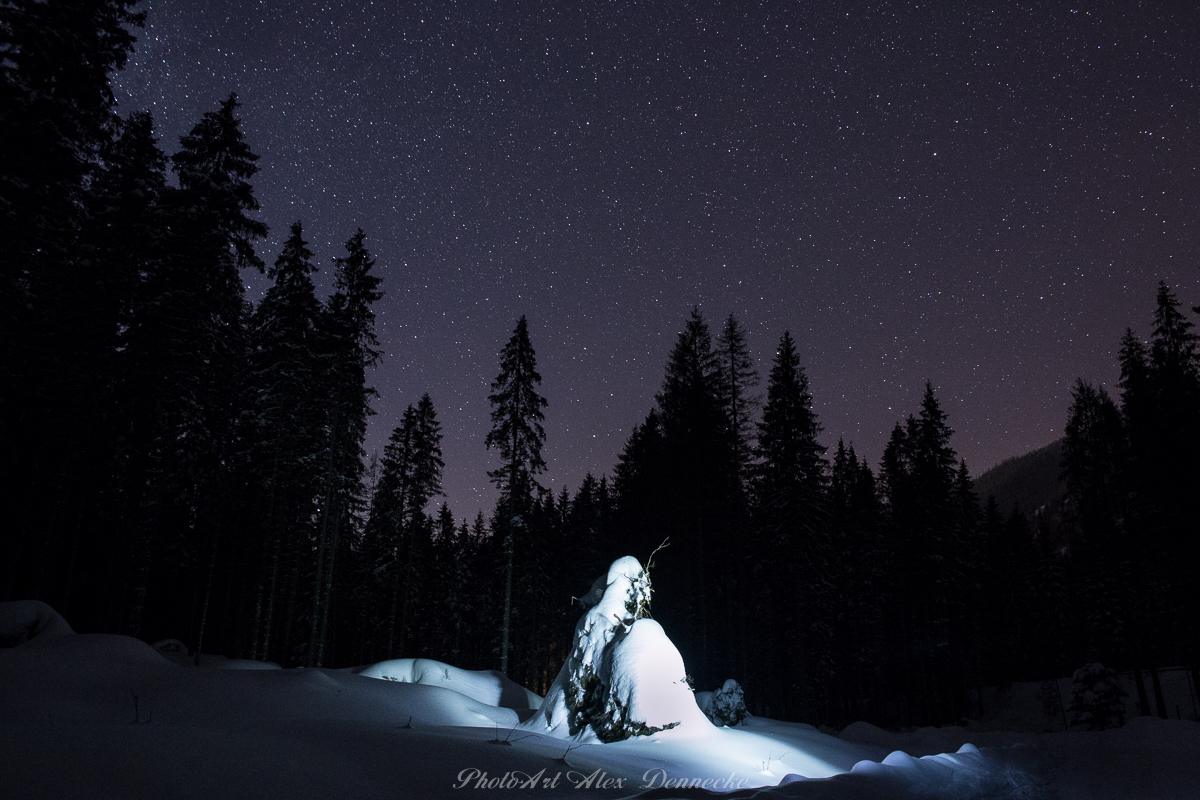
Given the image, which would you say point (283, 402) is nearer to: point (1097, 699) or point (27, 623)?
point (27, 623)

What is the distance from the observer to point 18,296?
1448cm

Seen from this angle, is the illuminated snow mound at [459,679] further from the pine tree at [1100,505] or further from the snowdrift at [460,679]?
the pine tree at [1100,505]

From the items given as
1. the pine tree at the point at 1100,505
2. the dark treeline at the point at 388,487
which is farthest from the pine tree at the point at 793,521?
the pine tree at the point at 1100,505

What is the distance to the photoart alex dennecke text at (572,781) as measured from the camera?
554cm

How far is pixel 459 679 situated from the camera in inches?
607

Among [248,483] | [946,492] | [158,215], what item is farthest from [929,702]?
[158,215]

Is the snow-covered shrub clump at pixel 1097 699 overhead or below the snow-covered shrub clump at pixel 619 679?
below

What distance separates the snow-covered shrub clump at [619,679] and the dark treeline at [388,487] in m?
14.2

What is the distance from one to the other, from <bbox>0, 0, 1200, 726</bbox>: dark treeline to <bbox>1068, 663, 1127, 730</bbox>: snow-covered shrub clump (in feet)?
A: 10.6

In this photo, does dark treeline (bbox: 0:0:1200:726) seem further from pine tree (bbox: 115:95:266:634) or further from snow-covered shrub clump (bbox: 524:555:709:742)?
snow-covered shrub clump (bbox: 524:555:709:742)

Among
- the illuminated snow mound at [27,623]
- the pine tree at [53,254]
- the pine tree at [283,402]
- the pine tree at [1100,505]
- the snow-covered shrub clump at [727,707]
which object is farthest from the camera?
the pine tree at [1100,505]

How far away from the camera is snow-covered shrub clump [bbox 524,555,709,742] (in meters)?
9.94

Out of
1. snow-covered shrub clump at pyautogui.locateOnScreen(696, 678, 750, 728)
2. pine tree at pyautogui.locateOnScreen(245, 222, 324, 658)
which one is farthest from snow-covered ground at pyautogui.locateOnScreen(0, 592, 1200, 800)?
pine tree at pyautogui.locateOnScreen(245, 222, 324, 658)

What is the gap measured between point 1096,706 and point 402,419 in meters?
38.9
